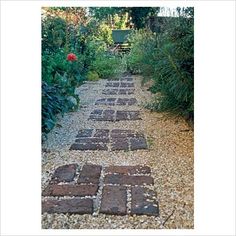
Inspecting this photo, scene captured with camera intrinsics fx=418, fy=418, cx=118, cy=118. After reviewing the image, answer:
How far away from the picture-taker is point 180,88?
378cm

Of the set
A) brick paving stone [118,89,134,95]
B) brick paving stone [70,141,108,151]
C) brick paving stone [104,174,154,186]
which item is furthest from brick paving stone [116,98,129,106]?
brick paving stone [104,174,154,186]

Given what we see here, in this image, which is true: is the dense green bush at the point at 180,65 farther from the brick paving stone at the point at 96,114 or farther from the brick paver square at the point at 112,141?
the brick paving stone at the point at 96,114

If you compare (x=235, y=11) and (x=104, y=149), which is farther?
(x=104, y=149)

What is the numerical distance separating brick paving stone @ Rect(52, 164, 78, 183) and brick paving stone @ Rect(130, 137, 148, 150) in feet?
2.09

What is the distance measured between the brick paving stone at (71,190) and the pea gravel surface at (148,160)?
106 mm

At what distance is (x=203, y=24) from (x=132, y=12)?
10616 mm

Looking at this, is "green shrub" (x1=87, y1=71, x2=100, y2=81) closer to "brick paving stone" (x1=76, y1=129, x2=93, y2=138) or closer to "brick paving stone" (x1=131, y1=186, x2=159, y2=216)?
"brick paving stone" (x1=76, y1=129, x2=93, y2=138)

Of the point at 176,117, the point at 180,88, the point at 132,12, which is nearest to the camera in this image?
the point at 180,88

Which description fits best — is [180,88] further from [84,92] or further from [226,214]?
[84,92]

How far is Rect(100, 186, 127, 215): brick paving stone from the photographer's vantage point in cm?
218

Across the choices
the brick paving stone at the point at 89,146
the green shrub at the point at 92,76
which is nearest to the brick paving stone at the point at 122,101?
the brick paving stone at the point at 89,146

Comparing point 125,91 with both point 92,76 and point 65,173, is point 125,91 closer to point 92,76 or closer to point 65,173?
point 92,76

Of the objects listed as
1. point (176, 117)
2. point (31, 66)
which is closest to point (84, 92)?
point (176, 117)

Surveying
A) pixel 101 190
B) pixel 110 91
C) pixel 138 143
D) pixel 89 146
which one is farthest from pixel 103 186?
pixel 110 91
